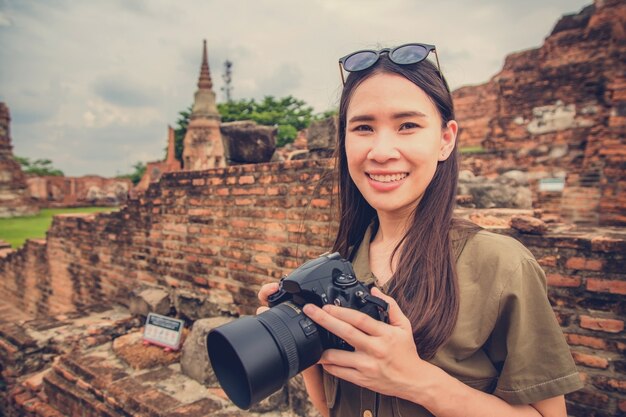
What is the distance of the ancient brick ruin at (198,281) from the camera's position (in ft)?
5.84

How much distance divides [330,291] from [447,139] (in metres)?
0.57

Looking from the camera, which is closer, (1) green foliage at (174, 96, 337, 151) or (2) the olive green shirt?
(2) the olive green shirt

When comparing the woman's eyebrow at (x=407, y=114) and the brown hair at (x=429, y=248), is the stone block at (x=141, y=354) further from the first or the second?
the woman's eyebrow at (x=407, y=114)

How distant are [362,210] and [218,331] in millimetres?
663

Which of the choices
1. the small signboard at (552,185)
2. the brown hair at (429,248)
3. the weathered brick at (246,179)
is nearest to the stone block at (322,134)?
the weathered brick at (246,179)

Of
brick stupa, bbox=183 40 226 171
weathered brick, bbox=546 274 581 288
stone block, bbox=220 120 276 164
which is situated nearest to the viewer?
weathered brick, bbox=546 274 581 288

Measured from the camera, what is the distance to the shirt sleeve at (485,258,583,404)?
0.79 m

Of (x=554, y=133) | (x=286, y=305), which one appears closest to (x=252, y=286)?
(x=286, y=305)

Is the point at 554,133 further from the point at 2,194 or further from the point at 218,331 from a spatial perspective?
the point at 2,194

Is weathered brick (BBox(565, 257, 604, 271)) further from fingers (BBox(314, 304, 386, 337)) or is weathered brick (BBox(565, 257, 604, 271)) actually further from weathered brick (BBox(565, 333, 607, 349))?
fingers (BBox(314, 304, 386, 337))

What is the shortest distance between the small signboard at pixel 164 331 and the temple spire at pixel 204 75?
13.7 m

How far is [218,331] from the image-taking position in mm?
768

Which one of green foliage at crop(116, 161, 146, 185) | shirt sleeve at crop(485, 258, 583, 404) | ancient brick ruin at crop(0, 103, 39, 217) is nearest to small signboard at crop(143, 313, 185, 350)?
shirt sleeve at crop(485, 258, 583, 404)

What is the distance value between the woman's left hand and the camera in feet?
0.13
